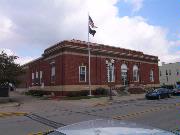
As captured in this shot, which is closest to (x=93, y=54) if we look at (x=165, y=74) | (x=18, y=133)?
(x=18, y=133)

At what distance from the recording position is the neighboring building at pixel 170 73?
3194 inches

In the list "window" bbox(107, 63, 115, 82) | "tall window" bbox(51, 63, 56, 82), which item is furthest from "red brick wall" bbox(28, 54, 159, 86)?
"tall window" bbox(51, 63, 56, 82)

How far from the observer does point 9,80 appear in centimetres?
3203

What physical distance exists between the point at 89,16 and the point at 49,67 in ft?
39.0

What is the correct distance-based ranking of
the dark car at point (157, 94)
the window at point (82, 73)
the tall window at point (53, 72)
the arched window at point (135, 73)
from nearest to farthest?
the dark car at point (157, 94) → the window at point (82, 73) → the tall window at point (53, 72) → the arched window at point (135, 73)

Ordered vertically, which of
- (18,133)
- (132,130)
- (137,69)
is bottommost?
(18,133)

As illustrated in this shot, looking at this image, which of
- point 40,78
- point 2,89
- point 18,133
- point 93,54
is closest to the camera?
point 18,133

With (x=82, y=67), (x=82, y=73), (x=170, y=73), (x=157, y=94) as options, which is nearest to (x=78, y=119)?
(x=157, y=94)

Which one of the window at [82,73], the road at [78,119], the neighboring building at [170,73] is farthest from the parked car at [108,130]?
the neighboring building at [170,73]

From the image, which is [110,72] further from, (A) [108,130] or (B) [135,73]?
(A) [108,130]

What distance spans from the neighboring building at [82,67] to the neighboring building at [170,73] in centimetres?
3227

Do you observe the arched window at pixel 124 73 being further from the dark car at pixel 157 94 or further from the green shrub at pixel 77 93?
the dark car at pixel 157 94

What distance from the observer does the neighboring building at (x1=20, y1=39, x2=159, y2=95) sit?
1462 inches

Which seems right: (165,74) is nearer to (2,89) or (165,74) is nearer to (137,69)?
(137,69)
